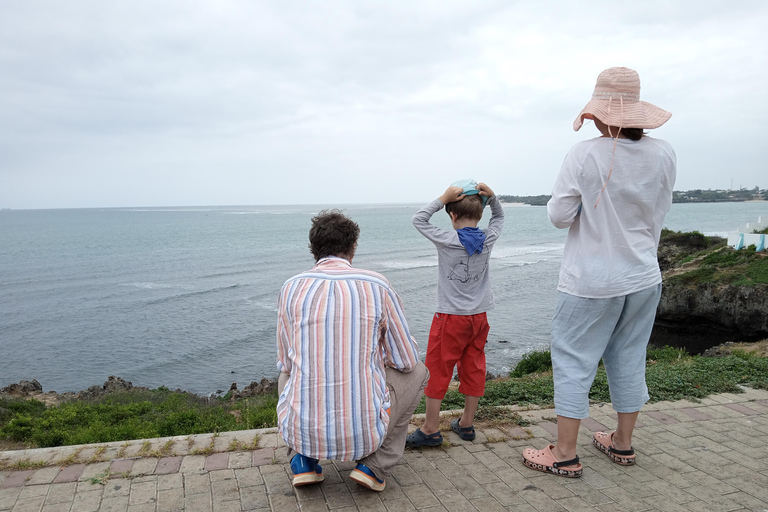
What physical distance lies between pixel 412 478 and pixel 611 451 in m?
1.42

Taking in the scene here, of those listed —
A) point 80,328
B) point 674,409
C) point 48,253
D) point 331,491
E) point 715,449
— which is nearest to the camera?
point 331,491

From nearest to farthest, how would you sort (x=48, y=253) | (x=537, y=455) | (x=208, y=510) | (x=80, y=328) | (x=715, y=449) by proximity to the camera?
(x=208, y=510), (x=537, y=455), (x=715, y=449), (x=80, y=328), (x=48, y=253)

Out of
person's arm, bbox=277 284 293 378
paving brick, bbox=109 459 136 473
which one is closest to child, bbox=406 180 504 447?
person's arm, bbox=277 284 293 378

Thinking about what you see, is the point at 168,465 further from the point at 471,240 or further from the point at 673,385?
the point at 673,385

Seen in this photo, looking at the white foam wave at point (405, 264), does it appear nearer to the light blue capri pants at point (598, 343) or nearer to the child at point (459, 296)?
the child at point (459, 296)

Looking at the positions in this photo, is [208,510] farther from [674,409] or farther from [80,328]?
[80,328]

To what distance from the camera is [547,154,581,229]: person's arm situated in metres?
3.18

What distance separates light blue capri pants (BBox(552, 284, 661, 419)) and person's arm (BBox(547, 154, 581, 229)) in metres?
0.50

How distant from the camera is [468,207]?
3.60 metres

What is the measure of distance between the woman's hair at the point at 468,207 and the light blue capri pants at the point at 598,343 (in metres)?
0.78

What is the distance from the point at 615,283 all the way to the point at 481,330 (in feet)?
3.15

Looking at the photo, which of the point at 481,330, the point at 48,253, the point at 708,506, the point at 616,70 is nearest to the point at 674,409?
the point at 708,506

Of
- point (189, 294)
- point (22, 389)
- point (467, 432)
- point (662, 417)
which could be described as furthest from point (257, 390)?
point (189, 294)

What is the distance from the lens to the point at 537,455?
11.5ft
